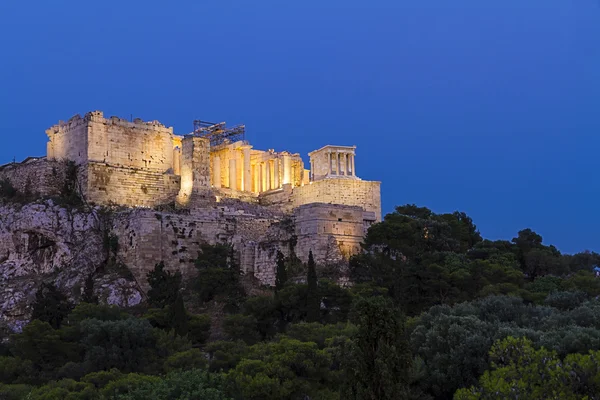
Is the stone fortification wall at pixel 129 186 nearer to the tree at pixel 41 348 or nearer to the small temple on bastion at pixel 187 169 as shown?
the small temple on bastion at pixel 187 169

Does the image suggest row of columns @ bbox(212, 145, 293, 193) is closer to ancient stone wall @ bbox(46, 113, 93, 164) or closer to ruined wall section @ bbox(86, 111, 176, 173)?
ruined wall section @ bbox(86, 111, 176, 173)

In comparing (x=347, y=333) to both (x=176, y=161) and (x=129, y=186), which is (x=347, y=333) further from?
(x=176, y=161)

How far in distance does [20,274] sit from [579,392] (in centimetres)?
4273

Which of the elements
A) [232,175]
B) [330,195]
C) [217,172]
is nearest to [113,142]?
[217,172]

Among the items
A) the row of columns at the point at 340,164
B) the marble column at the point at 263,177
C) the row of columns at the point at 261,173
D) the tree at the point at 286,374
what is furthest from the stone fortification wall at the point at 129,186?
the tree at the point at 286,374

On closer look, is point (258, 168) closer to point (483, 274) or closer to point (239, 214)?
point (239, 214)

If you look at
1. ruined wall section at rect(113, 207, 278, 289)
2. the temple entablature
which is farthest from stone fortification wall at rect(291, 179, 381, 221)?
ruined wall section at rect(113, 207, 278, 289)

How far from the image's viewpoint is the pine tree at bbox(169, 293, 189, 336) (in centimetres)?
5077

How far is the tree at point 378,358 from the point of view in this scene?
33594 mm

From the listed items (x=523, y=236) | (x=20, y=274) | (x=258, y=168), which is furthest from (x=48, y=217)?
(x=523, y=236)

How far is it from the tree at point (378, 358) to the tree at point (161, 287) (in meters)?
23.2

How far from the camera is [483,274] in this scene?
5778 cm

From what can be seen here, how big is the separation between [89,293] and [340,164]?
25946 mm

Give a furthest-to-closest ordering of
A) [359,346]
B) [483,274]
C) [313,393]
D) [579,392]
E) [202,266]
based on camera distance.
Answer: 1. [202,266]
2. [483,274]
3. [313,393]
4. [359,346]
5. [579,392]
